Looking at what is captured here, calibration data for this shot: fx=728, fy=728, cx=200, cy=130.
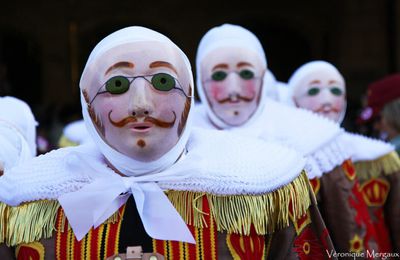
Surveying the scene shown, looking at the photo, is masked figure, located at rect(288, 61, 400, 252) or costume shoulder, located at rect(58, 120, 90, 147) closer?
masked figure, located at rect(288, 61, 400, 252)

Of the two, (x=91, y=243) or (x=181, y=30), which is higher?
(x=181, y=30)

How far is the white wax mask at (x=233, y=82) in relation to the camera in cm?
329

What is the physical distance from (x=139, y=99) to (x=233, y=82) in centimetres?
129

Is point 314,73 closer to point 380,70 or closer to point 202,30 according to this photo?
point 380,70

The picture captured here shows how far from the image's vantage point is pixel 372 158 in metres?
3.71

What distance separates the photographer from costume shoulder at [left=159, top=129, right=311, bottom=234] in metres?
2.10

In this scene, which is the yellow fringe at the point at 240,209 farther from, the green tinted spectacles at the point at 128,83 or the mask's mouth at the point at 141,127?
the green tinted spectacles at the point at 128,83

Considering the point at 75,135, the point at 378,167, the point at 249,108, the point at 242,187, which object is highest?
the point at 75,135

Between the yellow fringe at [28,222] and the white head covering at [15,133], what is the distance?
1.14 ft

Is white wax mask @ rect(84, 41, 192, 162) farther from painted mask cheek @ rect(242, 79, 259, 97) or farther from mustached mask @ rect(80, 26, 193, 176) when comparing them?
painted mask cheek @ rect(242, 79, 259, 97)

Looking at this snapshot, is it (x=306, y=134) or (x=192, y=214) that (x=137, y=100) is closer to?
(x=192, y=214)

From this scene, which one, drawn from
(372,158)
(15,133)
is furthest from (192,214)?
(372,158)

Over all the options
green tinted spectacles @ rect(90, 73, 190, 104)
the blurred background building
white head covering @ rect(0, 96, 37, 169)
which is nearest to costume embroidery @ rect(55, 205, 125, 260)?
green tinted spectacles @ rect(90, 73, 190, 104)

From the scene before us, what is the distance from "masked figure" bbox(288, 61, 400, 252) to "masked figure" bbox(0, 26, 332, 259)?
3.42 feet
